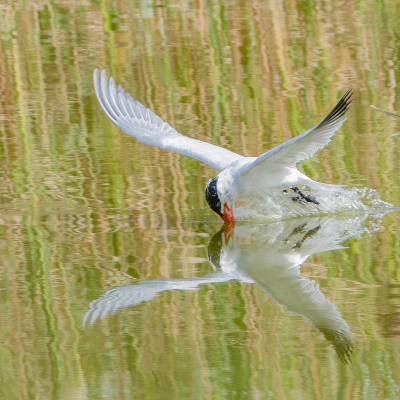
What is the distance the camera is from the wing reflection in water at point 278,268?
19.2 ft

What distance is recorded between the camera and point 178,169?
8984mm

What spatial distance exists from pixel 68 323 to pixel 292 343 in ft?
4.33

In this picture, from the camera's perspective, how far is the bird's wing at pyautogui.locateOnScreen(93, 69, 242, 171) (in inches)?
334

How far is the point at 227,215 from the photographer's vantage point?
784 cm

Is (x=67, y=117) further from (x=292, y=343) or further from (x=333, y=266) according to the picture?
(x=292, y=343)

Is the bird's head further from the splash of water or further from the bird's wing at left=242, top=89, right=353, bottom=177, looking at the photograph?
the bird's wing at left=242, top=89, right=353, bottom=177

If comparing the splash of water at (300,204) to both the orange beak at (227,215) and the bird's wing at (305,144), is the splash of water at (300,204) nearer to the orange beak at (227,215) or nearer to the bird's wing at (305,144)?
the orange beak at (227,215)

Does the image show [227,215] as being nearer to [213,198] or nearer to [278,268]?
[213,198]

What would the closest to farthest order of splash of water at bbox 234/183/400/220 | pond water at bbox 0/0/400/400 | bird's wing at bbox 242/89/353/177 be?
1. pond water at bbox 0/0/400/400
2. bird's wing at bbox 242/89/353/177
3. splash of water at bbox 234/183/400/220

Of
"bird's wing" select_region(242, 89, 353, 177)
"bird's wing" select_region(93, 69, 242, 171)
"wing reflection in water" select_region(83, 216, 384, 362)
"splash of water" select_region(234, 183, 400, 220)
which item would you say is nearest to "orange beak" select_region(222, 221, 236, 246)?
"wing reflection in water" select_region(83, 216, 384, 362)

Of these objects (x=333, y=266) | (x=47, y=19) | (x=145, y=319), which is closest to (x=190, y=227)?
(x=333, y=266)

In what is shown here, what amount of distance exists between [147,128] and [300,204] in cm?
188

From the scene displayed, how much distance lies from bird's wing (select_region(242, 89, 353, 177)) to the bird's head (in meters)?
0.29

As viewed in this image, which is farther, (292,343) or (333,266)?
(333,266)
